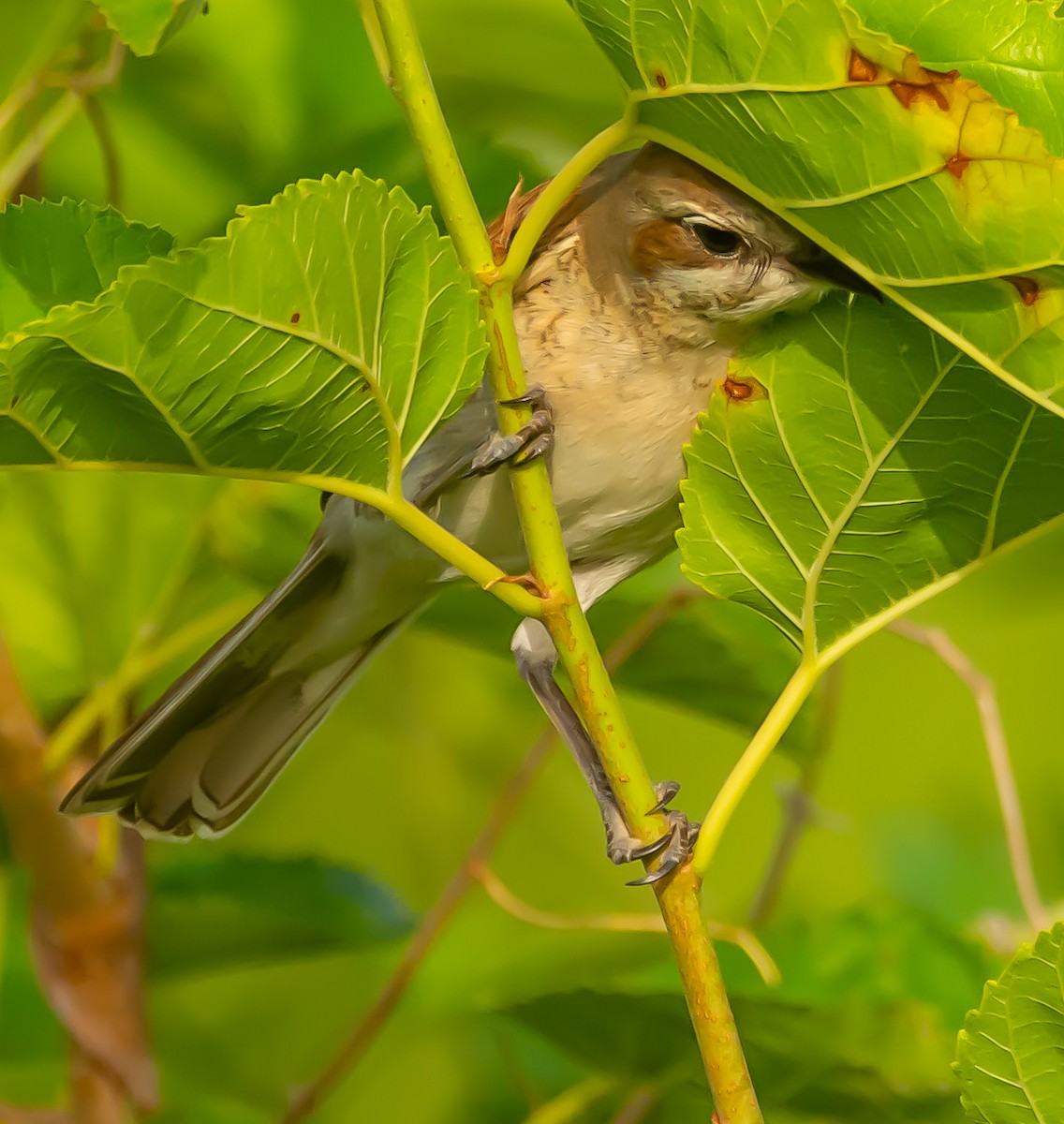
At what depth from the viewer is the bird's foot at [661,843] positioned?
79 cm

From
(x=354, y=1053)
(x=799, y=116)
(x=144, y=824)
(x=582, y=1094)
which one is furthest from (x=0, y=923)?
(x=799, y=116)

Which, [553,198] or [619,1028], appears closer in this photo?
[553,198]

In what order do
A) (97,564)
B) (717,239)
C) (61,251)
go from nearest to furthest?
(61,251) → (717,239) → (97,564)

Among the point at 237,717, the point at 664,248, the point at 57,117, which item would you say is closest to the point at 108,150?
the point at 57,117

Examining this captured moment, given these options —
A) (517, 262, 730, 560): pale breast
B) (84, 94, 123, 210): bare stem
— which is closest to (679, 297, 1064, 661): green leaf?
(517, 262, 730, 560): pale breast

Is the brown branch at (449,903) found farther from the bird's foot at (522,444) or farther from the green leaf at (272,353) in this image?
the green leaf at (272,353)

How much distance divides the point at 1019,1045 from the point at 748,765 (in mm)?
Answer: 200

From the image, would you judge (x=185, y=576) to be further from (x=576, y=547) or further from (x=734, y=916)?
(x=734, y=916)

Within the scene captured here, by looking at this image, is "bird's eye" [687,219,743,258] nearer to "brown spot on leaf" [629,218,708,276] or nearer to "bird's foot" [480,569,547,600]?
"brown spot on leaf" [629,218,708,276]

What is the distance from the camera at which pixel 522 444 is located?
2.76ft

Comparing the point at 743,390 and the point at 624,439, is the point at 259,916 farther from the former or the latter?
the point at 743,390

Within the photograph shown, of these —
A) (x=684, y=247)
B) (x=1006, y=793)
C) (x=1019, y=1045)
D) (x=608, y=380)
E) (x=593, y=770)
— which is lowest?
(x=1006, y=793)

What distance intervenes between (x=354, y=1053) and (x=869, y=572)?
31.6 inches

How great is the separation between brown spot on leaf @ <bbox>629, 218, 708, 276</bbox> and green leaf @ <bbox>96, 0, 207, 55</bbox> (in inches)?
23.5
